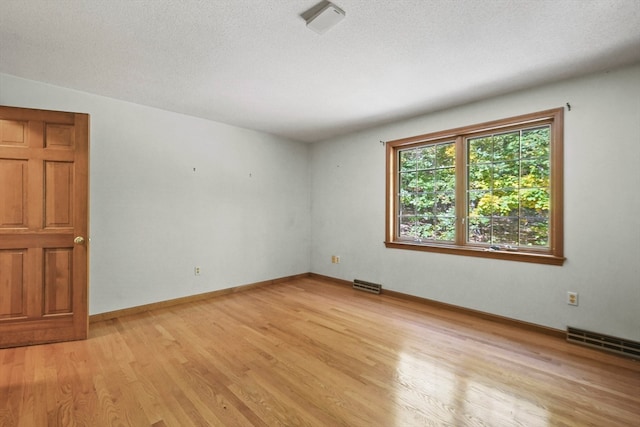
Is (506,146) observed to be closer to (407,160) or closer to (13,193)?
(407,160)

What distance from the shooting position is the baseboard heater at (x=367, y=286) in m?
4.27

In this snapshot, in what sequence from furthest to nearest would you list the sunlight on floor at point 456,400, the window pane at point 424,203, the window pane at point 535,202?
the window pane at point 424,203 → the window pane at point 535,202 → the sunlight on floor at point 456,400

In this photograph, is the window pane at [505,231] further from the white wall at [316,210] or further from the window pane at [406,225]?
the window pane at [406,225]

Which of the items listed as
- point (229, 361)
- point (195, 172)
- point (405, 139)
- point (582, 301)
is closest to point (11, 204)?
point (195, 172)

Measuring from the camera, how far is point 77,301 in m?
2.71

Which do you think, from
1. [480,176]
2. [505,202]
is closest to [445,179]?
[480,176]

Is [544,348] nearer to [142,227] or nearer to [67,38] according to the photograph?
[142,227]

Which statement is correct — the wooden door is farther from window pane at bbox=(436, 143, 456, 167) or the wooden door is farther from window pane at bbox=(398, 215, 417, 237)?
window pane at bbox=(436, 143, 456, 167)

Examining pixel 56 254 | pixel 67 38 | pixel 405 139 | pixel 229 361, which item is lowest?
pixel 229 361

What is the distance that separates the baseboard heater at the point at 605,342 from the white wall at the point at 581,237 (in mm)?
60

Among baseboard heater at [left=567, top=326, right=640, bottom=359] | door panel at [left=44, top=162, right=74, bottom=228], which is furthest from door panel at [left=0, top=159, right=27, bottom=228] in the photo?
baseboard heater at [left=567, top=326, right=640, bottom=359]

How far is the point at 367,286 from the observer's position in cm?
439

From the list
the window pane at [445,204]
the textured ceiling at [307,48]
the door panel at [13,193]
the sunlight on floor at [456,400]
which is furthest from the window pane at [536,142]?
the door panel at [13,193]

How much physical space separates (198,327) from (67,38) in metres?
2.73
